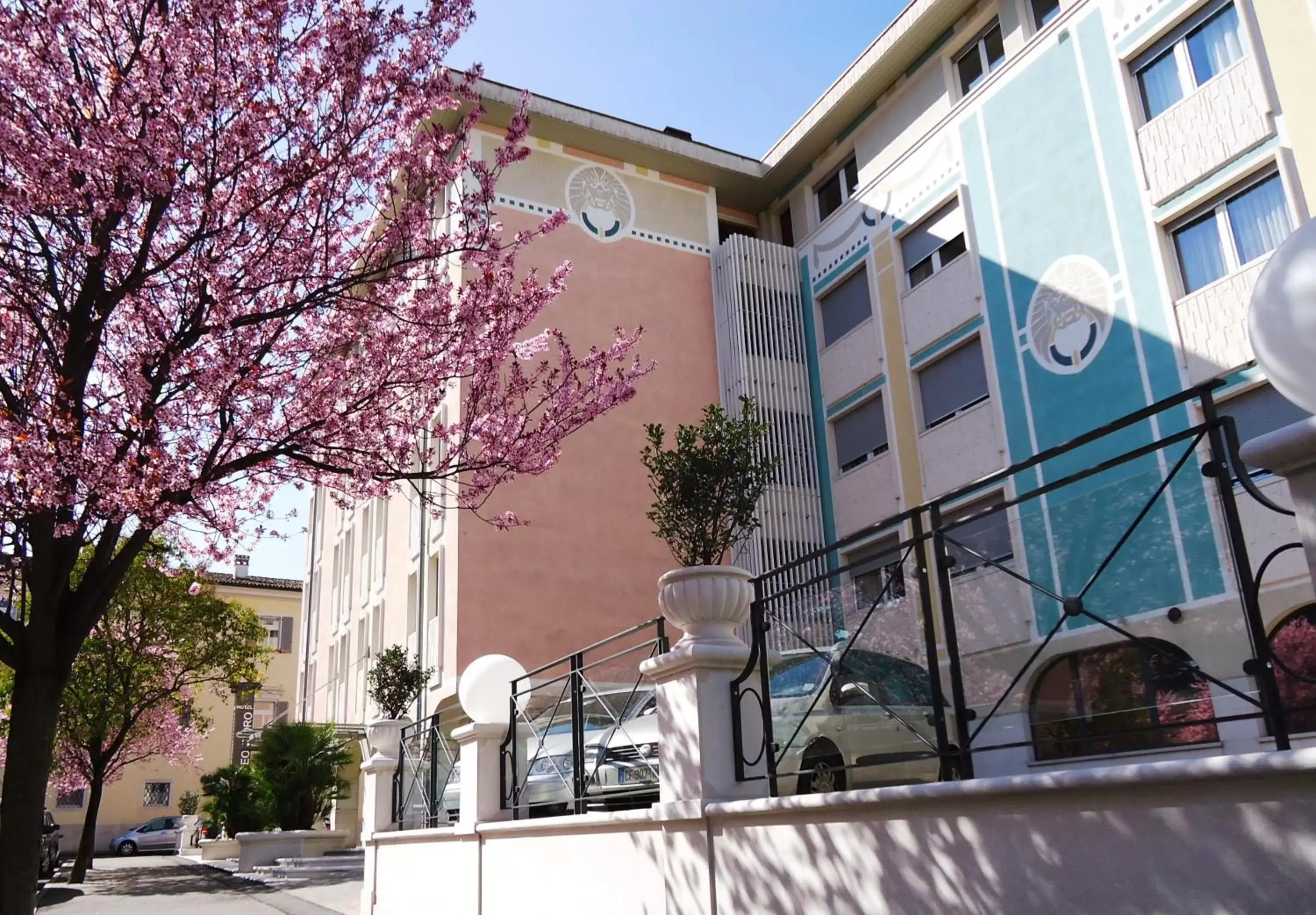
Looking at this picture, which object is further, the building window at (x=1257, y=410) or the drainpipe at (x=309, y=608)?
the drainpipe at (x=309, y=608)

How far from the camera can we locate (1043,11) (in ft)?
58.0

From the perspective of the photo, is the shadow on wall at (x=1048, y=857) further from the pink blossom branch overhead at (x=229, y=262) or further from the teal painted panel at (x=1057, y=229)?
the teal painted panel at (x=1057, y=229)

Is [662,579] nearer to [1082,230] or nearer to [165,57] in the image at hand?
[165,57]

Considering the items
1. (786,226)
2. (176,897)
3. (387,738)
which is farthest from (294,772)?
Result: (786,226)

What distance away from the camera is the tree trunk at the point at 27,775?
6418 mm

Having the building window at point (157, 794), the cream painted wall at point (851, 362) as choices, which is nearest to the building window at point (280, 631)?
the building window at point (157, 794)

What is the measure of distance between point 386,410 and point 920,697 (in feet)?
17.8

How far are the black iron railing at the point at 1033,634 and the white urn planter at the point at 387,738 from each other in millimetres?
7624

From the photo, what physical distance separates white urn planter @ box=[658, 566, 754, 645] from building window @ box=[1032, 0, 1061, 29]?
1472cm

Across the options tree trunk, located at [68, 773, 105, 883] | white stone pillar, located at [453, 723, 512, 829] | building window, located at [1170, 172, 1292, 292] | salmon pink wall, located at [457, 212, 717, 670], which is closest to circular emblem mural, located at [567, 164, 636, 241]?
salmon pink wall, located at [457, 212, 717, 670]

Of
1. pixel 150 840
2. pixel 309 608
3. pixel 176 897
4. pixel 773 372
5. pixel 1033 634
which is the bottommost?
pixel 176 897

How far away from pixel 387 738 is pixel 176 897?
6.70 meters

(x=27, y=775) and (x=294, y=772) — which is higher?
(x=294, y=772)

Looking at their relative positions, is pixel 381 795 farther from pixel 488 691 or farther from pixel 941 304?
pixel 941 304
